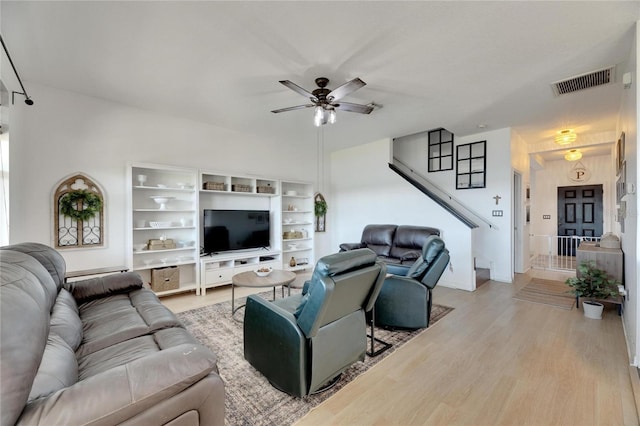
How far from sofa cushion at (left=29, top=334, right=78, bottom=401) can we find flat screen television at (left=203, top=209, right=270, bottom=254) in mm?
2993

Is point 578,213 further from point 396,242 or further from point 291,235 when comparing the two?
point 291,235

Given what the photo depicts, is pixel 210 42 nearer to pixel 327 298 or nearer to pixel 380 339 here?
pixel 327 298

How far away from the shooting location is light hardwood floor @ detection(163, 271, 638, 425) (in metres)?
1.73

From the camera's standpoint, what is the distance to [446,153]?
19.5ft

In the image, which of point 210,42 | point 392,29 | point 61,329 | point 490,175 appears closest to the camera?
point 61,329

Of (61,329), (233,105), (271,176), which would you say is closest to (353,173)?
(271,176)

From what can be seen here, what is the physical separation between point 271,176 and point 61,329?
4.23m

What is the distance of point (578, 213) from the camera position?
7129 millimetres

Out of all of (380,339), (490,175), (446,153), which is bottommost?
(380,339)

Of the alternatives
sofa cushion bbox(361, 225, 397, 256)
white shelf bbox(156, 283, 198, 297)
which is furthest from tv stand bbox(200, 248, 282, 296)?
sofa cushion bbox(361, 225, 397, 256)

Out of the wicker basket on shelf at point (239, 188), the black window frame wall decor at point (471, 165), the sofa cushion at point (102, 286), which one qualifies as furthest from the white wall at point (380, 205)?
the sofa cushion at point (102, 286)

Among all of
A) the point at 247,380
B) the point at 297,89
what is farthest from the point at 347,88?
the point at 247,380

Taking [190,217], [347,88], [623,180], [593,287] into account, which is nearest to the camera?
[347,88]

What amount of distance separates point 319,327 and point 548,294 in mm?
4189
